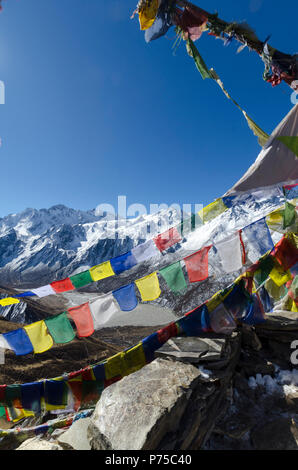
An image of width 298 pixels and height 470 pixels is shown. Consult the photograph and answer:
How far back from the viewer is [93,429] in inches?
92.6

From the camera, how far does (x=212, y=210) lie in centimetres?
573

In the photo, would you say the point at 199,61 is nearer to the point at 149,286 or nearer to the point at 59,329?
the point at 149,286

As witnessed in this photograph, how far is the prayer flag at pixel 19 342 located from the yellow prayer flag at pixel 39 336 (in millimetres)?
107

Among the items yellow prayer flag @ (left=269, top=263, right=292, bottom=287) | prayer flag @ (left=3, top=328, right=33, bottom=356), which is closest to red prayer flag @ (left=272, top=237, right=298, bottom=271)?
yellow prayer flag @ (left=269, top=263, right=292, bottom=287)

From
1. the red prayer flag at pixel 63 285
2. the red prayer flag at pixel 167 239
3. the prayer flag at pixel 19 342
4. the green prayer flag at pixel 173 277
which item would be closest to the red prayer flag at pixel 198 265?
the green prayer flag at pixel 173 277

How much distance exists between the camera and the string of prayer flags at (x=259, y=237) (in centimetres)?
657

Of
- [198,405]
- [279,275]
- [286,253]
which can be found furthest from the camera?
[279,275]

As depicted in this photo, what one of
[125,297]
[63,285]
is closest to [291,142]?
[125,297]

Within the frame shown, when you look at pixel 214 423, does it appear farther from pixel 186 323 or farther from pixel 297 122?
pixel 297 122

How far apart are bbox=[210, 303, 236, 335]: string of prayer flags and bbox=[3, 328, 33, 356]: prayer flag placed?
475 cm

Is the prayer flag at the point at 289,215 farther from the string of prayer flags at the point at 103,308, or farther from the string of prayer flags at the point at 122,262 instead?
the string of prayer flags at the point at 103,308

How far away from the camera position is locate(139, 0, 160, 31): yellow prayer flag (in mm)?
5191

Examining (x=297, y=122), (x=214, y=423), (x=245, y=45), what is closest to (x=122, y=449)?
(x=214, y=423)

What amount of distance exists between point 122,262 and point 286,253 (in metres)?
5.23
